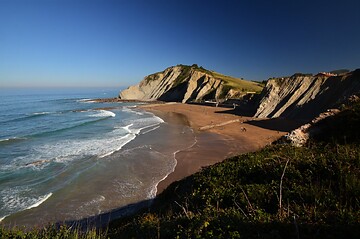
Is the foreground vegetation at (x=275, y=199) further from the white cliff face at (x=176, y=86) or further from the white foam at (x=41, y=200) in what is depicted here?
the white cliff face at (x=176, y=86)

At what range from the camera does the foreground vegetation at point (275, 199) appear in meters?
4.43

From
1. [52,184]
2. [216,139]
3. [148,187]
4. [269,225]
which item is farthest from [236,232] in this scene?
[216,139]

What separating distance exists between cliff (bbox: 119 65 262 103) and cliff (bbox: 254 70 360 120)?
22550mm

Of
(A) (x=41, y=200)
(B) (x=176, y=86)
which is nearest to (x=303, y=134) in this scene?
(A) (x=41, y=200)

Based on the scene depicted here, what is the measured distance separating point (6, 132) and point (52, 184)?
23.4 meters

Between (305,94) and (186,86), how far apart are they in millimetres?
52771

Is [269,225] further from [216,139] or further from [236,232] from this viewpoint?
[216,139]

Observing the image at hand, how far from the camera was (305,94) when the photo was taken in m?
39.2

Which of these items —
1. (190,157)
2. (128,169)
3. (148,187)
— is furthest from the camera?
(190,157)

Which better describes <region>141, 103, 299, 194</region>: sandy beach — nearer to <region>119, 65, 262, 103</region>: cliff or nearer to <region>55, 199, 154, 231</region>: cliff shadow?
<region>55, 199, 154, 231</region>: cliff shadow

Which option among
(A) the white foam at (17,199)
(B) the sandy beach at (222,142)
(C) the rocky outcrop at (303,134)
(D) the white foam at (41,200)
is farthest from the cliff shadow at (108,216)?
(C) the rocky outcrop at (303,134)

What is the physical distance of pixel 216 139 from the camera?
28078 millimetres

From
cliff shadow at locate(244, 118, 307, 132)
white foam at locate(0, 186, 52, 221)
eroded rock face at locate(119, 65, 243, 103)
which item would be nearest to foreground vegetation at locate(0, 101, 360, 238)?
white foam at locate(0, 186, 52, 221)

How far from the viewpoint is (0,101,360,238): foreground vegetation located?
4434 millimetres
